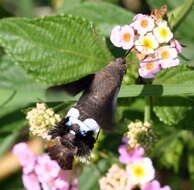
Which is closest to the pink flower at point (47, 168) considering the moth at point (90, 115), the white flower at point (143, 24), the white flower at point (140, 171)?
the moth at point (90, 115)

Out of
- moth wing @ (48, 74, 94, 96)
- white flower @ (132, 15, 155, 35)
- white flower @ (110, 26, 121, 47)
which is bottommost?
moth wing @ (48, 74, 94, 96)

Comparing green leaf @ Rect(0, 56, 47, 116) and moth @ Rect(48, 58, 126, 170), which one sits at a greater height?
moth @ Rect(48, 58, 126, 170)

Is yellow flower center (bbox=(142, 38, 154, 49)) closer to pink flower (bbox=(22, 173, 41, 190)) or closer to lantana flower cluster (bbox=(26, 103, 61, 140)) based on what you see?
lantana flower cluster (bbox=(26, 103, 61, 140))

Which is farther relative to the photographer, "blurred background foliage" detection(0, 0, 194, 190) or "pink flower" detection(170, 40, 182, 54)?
"blurred background foliage" detection(0, 0, 194, 190)

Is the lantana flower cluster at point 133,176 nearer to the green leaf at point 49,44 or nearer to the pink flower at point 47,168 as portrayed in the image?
the pink flower at point 47,168

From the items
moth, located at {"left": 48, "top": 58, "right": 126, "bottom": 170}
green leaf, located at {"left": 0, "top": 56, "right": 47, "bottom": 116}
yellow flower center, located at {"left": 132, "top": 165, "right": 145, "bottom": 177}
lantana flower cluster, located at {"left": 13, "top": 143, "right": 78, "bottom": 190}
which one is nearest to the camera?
moth, located at {"left": 48, "top": 58, "right": 126, "bottom": 170}

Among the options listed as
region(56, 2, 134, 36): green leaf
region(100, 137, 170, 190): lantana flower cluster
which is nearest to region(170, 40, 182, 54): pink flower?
region(100, 137, 170, 190): lantana flower cluster

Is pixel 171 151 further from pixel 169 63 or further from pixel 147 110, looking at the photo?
pixel 169 63

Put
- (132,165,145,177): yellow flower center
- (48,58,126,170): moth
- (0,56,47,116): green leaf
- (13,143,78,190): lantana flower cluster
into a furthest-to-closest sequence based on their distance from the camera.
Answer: (0,56,47,116): green leaf < (13,143,78,190): lantana flower cluster < (132,165,145,177): yellow flower center < (48,58,126,170): moth
